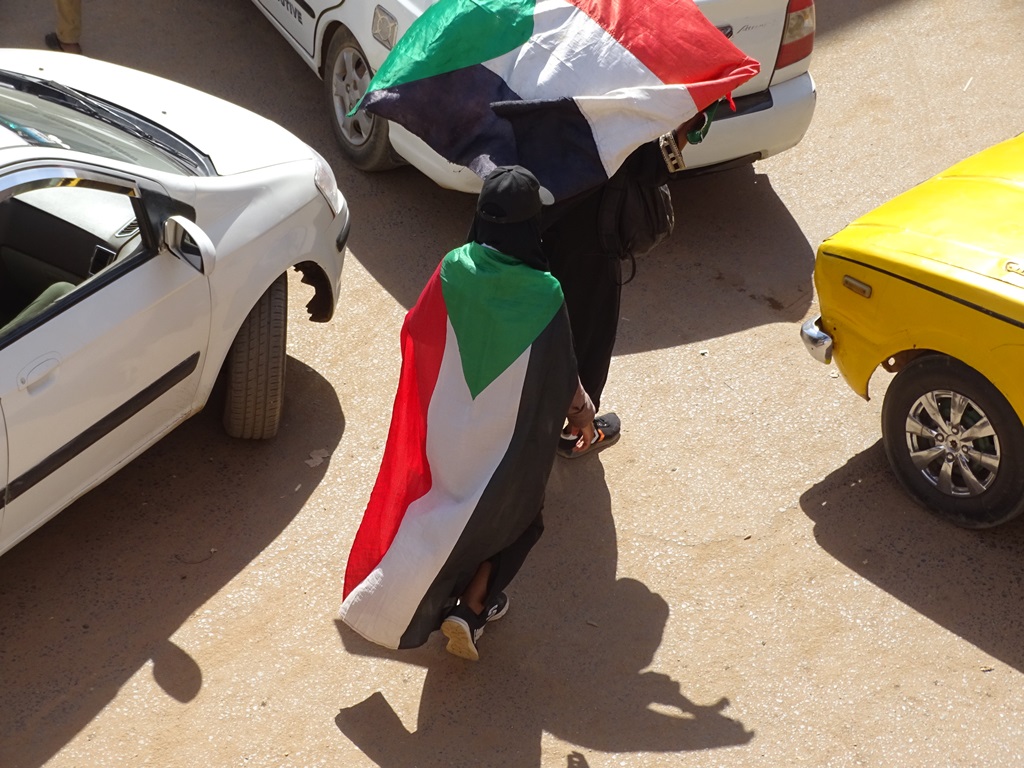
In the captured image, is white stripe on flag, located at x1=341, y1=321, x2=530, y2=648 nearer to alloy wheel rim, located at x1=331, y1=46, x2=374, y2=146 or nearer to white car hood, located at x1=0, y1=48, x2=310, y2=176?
white car hood, located at x1=0, y1=48, x2=310, y2=176

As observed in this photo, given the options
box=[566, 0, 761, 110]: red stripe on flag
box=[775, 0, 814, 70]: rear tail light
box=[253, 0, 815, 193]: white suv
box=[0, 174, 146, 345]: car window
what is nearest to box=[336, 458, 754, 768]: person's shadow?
box=[0, 174, 146, 345]: car window

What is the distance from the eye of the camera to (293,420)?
17.7 feet

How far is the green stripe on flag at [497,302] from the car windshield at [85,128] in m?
1.62

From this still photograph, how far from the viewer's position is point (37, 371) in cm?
402

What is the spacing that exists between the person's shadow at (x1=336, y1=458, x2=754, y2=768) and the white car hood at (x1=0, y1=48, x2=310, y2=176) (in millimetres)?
2070

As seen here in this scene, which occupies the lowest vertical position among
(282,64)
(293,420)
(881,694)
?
(881,694)

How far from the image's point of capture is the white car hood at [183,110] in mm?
5043

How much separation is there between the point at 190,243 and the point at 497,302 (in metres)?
1.46

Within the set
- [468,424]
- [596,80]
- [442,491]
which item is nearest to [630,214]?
[596,80]

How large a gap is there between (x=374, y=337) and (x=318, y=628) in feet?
6.10

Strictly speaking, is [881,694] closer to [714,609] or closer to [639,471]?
[714,609]

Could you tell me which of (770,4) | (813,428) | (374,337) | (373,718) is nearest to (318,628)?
(373,718)

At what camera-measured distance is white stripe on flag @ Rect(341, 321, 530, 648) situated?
3770 millimetres

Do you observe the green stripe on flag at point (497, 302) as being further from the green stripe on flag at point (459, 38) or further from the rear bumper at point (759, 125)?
the rear bumper at point (759, 125)
